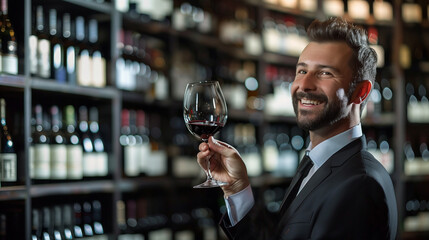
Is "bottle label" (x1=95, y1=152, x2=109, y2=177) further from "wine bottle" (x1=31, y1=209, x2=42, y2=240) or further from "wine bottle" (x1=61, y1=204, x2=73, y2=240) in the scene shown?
"wine bottle" (x1=31, y1=209, x2=42, y2=240)

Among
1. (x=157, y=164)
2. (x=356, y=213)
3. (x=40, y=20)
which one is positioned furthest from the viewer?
(x=157, y=164)

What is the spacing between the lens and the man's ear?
1356 mm

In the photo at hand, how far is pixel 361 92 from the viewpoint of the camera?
1.37m

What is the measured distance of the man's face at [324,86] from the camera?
1.31m

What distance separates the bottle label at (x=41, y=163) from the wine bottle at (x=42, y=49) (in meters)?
0.33

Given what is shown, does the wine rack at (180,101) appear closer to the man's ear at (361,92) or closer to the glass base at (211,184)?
the glass base at (211,184)

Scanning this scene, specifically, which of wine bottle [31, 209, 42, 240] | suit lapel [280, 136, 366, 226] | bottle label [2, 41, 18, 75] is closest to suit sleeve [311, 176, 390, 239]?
suit lapel [280, 136, 366, 226]

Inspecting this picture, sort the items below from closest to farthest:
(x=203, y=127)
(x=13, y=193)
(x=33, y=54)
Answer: (x=203, y=127), (x=13, y=193), (x=33, y=54)

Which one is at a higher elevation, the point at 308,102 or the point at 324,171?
the point at 308,102

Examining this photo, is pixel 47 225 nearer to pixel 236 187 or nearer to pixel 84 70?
pixel 84 70

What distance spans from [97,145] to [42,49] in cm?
64

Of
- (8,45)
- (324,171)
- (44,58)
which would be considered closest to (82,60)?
(44,58)

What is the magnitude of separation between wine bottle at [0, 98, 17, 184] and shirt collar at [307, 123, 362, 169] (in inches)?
49.5

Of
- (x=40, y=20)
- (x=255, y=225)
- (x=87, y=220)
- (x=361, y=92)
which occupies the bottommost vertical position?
(x=87, y=220)
